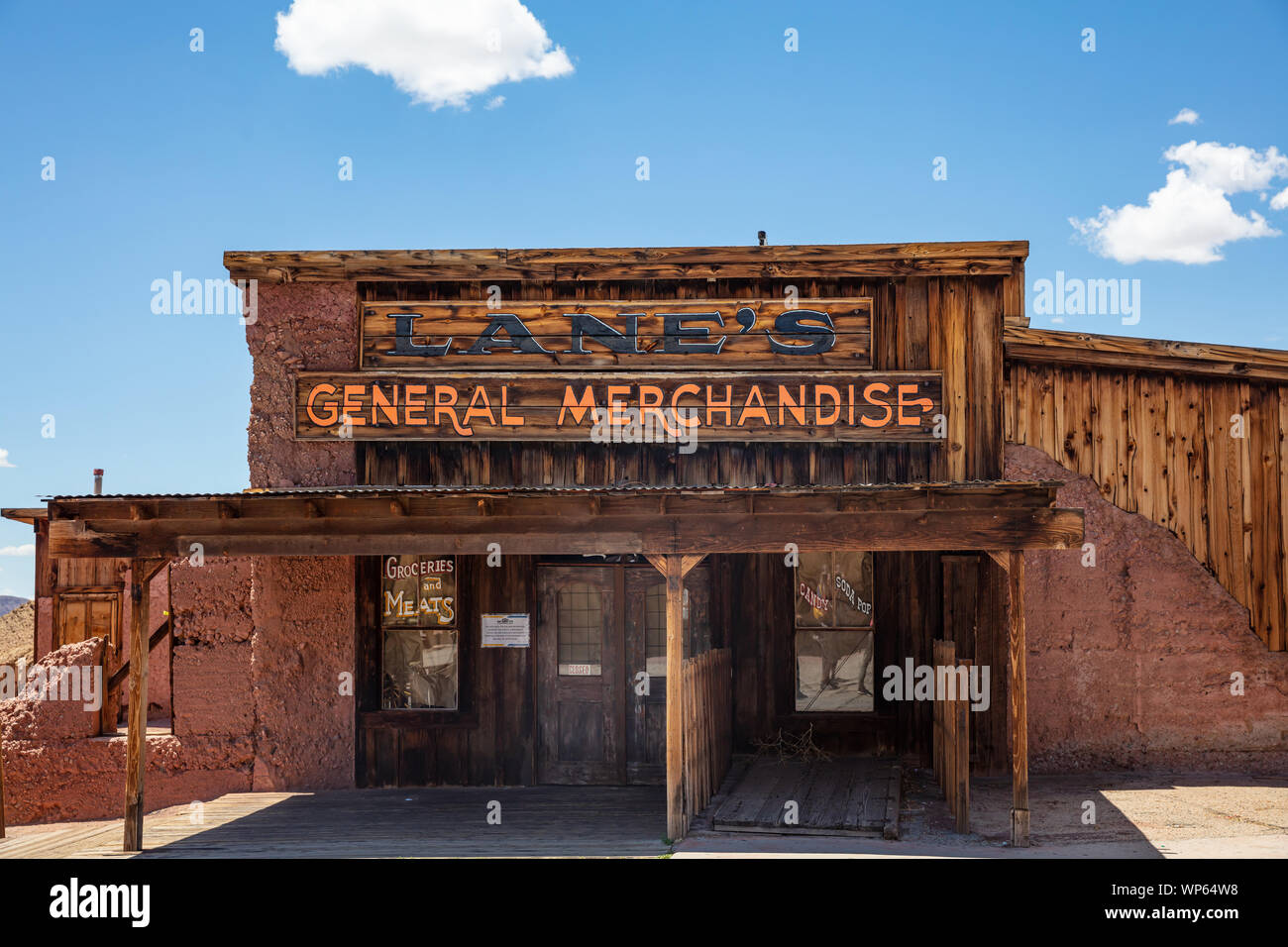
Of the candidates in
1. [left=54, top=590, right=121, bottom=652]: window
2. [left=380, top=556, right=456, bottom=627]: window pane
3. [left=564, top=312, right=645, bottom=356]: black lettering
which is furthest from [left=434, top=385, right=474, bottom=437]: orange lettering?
[left=54, top=590, right=121, bottom=652]: window

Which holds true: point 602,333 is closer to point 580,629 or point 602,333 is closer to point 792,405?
point 792,405

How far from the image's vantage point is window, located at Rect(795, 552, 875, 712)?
11727 mm

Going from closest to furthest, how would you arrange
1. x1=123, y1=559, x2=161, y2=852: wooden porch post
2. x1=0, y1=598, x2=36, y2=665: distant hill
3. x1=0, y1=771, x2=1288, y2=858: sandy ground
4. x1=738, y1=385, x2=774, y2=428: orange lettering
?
1. x1=0, y1=771, x2=1288, y2=858: sandy ground
2. x1=123, y1=559, x2=161, y2=852: wooden porch post
3. x1=738, y1=385, x2=774, y2=428: orange lettering
4. x1=0, y1=598, x2=36, y2=665: distant hill

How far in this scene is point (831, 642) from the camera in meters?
11.8

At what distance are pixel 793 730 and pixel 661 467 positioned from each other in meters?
3.29

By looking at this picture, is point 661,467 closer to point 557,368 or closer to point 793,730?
point 557,368

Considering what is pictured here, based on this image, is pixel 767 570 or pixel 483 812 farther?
pixel 767 570

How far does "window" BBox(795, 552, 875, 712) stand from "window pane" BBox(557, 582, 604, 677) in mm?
2255

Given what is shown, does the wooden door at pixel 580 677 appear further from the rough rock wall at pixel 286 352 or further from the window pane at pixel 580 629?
the rough rock wall at pixel 286 352

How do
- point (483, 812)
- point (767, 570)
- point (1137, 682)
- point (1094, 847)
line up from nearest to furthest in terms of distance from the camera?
1. point (1094, 847)
2. point (483, 812)
3. point (1137, 682)
4. point (767, 570)

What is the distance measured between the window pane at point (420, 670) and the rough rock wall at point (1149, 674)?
635 centimetres

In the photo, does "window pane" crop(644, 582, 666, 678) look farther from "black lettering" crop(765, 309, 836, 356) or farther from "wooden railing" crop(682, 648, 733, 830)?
"black lettering" crop(765, 309, 836, 356)

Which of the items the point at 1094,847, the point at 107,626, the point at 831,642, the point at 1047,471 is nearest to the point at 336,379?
the point at 831,642

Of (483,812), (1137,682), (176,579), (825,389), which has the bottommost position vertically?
(483,812)
